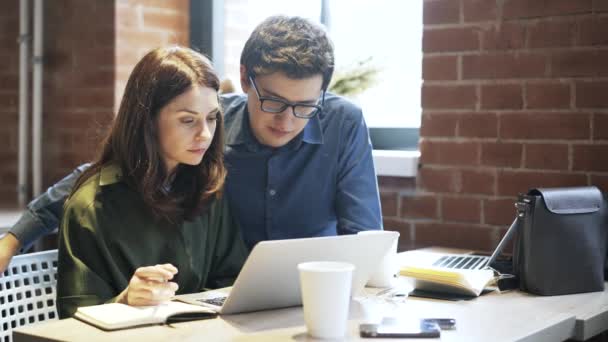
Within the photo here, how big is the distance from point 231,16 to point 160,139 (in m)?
1.60

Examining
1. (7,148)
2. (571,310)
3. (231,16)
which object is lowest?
(571,310)

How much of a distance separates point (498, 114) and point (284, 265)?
113cm

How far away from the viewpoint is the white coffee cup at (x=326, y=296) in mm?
1340

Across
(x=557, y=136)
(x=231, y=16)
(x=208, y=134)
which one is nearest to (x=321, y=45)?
(x=208, y=134)

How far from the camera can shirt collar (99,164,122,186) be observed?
71.8 inches

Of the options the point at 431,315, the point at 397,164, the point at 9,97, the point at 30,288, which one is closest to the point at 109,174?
the point at 30,288

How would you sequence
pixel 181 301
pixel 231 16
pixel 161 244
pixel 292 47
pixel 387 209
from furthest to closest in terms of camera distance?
pixel 231 16 → pixel 387 209 → pixel 292 47 → pixel 161 244 → pixel 181 301

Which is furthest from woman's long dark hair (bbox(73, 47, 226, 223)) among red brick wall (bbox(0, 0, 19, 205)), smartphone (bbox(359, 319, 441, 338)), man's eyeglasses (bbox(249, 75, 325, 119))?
red brick wall (bbox(0, 0, 19, 205))

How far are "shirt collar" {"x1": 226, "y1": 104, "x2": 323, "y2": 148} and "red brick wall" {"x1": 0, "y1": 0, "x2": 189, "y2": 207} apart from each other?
109 centimetres

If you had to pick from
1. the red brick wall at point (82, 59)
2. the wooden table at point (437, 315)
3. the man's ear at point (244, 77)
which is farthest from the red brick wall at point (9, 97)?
the wooden table at point (437, 315)

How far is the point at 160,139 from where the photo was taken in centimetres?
190

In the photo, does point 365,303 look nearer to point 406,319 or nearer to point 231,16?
point 406,319

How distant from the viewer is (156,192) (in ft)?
6.14

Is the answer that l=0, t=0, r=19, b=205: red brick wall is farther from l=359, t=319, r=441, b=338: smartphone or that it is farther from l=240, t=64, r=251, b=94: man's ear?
l=359, t=319, r=441, b=338: smartphone
